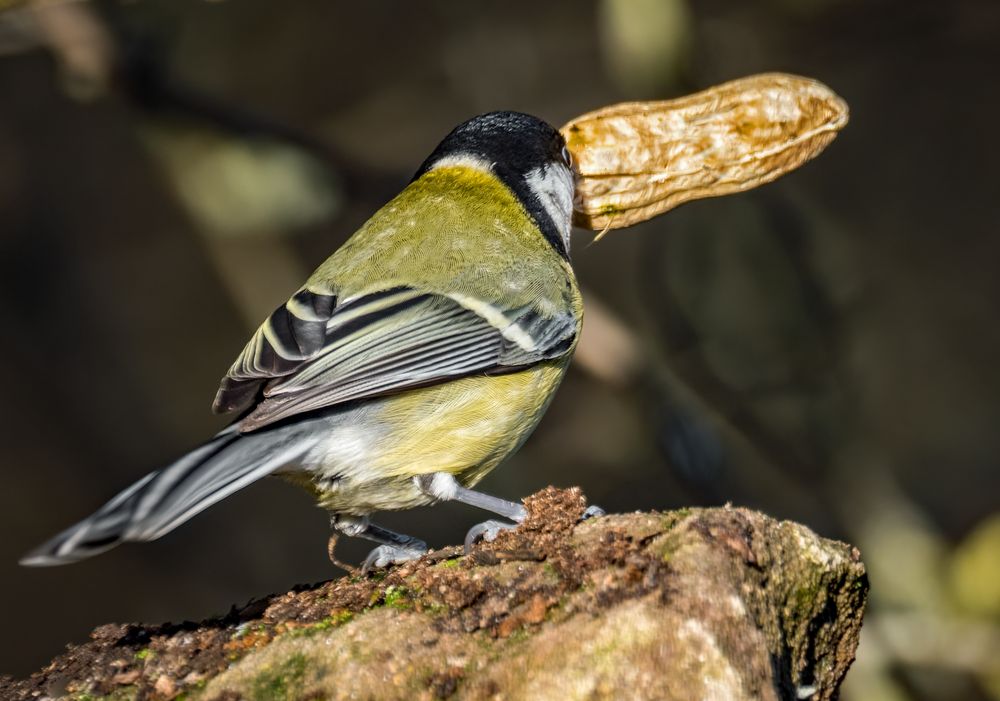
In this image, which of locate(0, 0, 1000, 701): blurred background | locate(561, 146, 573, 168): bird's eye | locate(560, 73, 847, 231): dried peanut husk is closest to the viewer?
locate(560, 73, 847, 231): dried peanut husk

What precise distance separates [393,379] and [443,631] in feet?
2.63

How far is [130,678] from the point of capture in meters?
1.86

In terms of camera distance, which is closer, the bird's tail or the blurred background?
the bird's tail

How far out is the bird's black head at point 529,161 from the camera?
319 cm

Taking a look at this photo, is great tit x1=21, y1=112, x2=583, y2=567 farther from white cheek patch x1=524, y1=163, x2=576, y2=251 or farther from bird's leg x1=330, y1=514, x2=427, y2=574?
white cheek patch x1=524, y1=163, x2=576, y2=251

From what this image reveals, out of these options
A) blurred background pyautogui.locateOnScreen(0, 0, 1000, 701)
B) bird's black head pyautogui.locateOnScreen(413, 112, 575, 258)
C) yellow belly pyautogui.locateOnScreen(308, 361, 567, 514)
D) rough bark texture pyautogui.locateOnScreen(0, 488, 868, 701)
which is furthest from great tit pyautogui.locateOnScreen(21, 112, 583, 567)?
blurred background pyautogui.locateOnScreen(0, 0, 1000, 701)

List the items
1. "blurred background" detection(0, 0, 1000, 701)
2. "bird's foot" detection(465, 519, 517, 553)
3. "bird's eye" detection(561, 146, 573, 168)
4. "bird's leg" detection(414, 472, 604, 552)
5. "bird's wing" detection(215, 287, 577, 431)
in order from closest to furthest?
"bird's foot" detection(465, 519, 517, 553), "bird's wing" detection(215, 287, 577, 431), "bird's leg" detection(414, 472, 604, 552), "bird's eye" detection(561, 146, 573, 168), "blurred background" detection(0, 0, 1000, 701)

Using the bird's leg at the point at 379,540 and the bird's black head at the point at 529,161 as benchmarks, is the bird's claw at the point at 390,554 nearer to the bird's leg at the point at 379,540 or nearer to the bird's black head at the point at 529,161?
the bird's leg at the point at 379,540

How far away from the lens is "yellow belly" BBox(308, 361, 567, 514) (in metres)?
2.43

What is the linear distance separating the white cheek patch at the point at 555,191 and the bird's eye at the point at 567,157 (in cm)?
2

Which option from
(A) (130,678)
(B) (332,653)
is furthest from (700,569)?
(A) (130,678)

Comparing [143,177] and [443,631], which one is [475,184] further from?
[143,177]

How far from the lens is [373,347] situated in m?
2.49

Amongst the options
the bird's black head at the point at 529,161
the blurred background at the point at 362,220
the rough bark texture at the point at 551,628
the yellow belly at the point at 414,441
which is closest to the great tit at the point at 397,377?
the yellow belly at the point at 414,441
